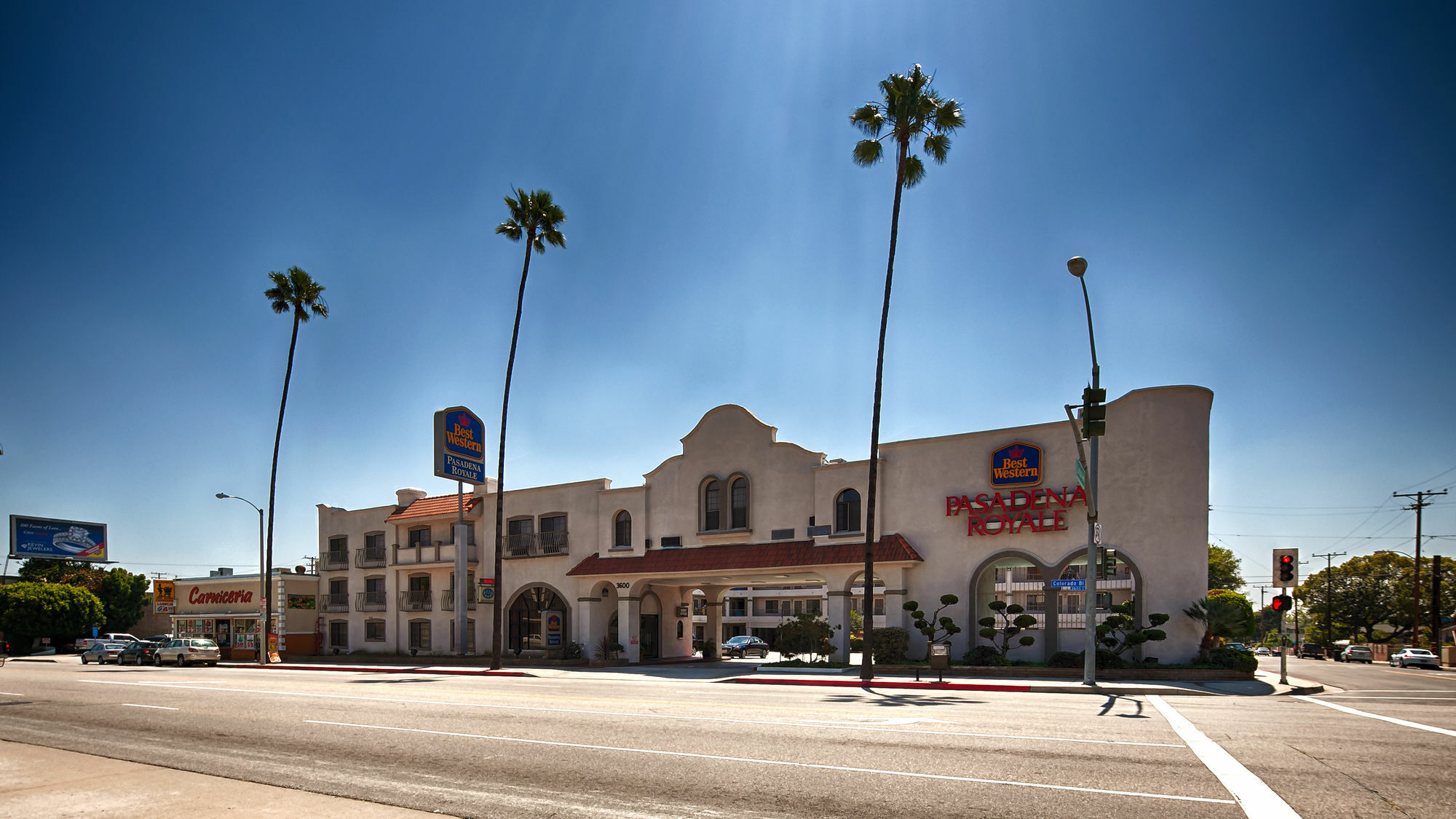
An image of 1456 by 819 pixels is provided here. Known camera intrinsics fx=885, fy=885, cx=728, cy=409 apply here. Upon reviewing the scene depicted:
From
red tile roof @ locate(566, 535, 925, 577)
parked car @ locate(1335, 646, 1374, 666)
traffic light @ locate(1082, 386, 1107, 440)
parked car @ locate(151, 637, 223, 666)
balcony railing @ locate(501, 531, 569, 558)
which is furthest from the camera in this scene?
parked car @ locate(1335, 646, 1374, 666)

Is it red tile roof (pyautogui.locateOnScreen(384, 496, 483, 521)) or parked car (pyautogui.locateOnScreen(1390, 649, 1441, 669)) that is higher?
red tile roof (pyautogui.locateOnScreen(384, 496, 483, 521))

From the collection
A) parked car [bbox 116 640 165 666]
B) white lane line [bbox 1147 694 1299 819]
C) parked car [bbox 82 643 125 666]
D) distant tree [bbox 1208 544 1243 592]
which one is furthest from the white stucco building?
distant tree [bbox 1208 544 1243 592]

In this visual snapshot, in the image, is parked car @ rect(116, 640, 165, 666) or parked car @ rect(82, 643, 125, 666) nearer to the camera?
parked car @ rect(116, 640, 165, 666)

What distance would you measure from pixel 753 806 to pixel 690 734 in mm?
4599

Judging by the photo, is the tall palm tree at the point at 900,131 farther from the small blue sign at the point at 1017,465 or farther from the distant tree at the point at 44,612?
the distant tree at the point at 44,612

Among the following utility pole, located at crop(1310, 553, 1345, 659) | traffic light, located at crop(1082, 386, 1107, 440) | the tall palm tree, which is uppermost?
the tall palm tree

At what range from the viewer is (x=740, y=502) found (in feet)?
120

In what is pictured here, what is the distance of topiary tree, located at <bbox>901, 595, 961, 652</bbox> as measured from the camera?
98.8 ft

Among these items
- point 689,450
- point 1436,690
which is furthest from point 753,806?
point 689,450

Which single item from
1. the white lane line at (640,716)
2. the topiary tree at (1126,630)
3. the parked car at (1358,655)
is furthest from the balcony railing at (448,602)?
the parked car at (1358,655)

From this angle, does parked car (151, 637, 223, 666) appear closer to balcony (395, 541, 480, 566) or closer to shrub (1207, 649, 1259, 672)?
balcony (395, 541, 480, 566)

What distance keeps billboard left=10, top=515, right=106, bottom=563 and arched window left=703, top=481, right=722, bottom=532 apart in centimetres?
6442

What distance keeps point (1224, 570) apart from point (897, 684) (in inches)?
3188

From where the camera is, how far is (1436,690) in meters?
25.4
